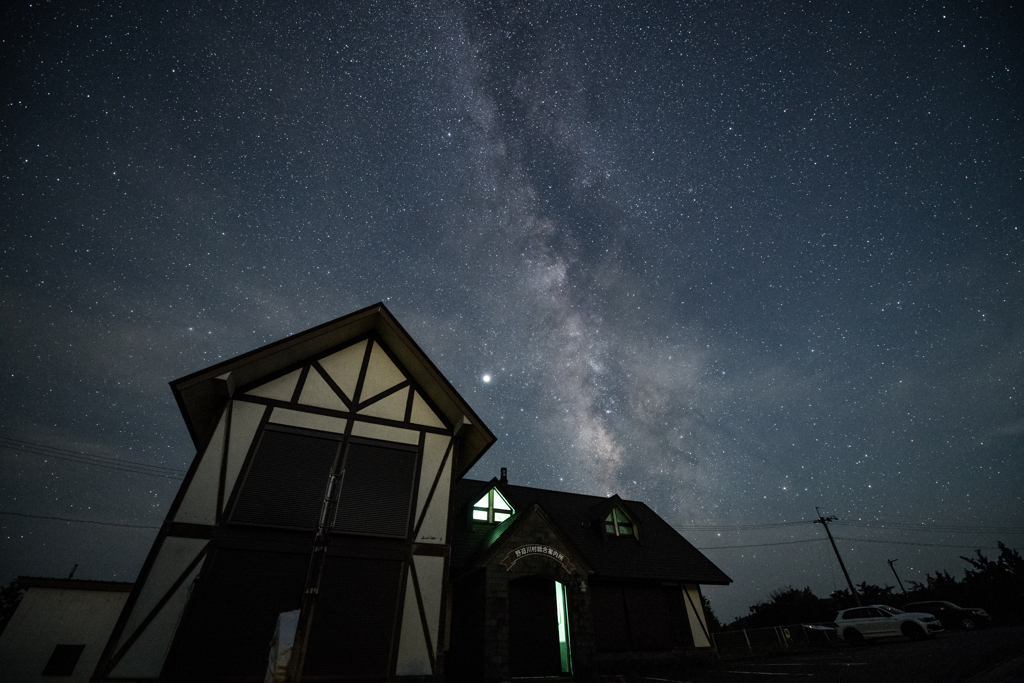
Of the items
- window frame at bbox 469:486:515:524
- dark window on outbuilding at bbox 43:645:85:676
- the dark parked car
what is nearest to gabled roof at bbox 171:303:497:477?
window frame at bbox 469:486:515:524

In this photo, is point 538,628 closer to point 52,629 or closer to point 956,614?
point 52,629

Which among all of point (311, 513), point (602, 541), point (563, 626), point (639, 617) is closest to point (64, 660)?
point (311, 513)

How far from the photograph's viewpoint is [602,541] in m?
20.3

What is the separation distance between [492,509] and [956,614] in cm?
2709

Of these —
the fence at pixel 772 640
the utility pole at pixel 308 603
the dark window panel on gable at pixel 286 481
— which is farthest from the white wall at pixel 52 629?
the fence at pixel 772 640

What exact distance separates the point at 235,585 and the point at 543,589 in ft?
33.4

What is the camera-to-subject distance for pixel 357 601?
10.2 metres

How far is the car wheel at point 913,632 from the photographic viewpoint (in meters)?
18.9

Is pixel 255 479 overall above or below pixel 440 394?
below

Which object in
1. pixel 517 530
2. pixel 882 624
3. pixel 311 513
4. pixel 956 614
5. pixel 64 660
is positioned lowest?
pixel 64 660

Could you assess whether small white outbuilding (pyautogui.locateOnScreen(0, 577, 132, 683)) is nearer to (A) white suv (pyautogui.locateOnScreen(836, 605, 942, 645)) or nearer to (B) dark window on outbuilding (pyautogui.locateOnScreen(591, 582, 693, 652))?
(B) dark window on outbuilding (pyautogui.locateOnScreen(591, 582, 693, 652))

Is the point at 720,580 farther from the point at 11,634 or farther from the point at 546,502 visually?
the point at 11,634

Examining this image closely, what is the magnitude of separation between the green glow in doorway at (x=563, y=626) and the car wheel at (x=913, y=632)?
17057 mm

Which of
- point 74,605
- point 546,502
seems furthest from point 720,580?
point 74,605
